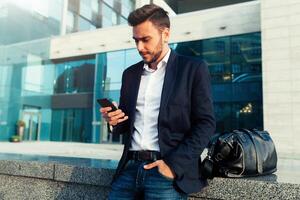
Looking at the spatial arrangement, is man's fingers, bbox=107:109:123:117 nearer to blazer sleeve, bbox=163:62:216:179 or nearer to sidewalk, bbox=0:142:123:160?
blazer sleeve, bbox=163:62:216:179

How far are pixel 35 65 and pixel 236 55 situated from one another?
807 inches

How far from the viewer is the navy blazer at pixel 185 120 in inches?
84.4

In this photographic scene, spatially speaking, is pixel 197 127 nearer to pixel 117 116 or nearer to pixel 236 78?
pixel 117 116

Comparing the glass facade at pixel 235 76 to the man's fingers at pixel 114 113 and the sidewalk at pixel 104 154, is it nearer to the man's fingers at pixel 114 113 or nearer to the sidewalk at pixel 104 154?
the sidewalk at pixel 104 154

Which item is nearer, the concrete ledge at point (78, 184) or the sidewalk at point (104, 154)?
the concrete ledge at point (78, 184)

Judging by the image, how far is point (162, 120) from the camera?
89.4 inches

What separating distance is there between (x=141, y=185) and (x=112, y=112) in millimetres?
596

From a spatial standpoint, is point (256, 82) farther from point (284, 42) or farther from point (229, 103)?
point (284, 42)

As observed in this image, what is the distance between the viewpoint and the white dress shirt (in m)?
2.34

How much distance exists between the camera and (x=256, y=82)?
22266 millimetres

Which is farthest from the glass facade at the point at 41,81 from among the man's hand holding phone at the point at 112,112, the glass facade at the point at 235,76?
the man's hand holding phone at the point at 112,112

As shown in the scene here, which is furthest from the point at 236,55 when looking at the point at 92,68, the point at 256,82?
the point at 92,68

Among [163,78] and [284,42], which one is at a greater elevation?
[284,42]

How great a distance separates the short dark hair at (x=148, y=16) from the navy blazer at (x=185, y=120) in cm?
31
